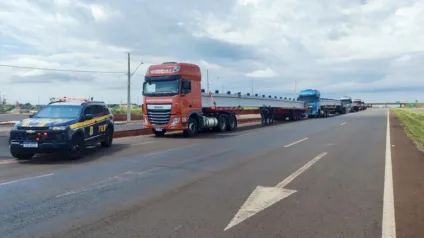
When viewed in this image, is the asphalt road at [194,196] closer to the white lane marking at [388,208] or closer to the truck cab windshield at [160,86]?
the white lane marking at [388,208]

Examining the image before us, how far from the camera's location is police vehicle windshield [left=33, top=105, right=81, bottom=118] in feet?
42.2

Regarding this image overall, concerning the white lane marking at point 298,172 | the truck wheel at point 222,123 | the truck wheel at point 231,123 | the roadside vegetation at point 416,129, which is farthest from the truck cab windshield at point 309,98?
the white lane marking at point 298,172

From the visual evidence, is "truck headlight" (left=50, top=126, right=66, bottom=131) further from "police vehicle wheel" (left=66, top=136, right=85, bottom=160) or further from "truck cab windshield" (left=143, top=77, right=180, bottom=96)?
"truck cab windshield" (left=143, top=77, right=180, bottom=96)

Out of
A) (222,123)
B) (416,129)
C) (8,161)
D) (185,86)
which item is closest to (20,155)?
(8,161)

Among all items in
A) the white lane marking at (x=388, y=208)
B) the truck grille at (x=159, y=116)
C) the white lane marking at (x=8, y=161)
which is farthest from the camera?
the truck grille at (x=159, y=116)

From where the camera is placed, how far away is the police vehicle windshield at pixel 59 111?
12869 millimetres

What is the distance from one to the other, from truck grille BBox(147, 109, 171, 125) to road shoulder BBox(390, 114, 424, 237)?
10986 millimetres

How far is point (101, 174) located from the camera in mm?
9219

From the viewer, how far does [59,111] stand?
13.1 m

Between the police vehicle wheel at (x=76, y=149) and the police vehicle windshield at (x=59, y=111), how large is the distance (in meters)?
0.92

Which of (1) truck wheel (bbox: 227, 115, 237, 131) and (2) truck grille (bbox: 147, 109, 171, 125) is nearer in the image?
(2) truck grille (bbox: 147, 109, 171, 125)

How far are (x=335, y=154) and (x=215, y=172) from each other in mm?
5144

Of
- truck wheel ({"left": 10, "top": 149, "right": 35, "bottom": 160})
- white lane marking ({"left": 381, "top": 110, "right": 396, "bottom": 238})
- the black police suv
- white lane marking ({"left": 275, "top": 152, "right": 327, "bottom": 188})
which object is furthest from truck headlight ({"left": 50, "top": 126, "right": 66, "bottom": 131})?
white lane marking ({"left": 381, "top": 110, "right": 396, "bottom": 238})

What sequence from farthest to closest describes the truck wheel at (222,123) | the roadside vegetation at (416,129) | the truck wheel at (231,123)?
the truck wheel at (231,123), the truck wheel at (222,123), the roadside vegetation at (416,129)
